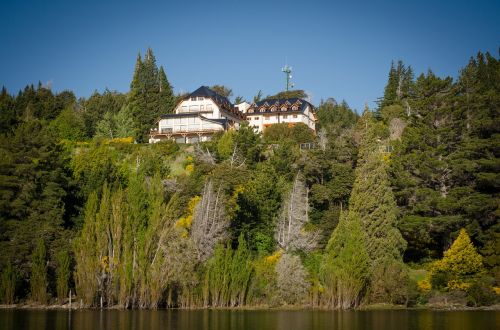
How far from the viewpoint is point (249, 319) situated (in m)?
41.1

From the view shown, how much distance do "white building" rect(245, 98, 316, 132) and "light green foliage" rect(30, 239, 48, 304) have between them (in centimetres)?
5558

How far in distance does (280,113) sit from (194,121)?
51.0 feet

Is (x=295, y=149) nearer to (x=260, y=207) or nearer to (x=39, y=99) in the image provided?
(x=260, y=207)

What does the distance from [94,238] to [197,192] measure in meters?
14.6

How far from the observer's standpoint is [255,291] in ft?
171

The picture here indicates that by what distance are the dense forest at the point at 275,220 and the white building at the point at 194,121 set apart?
19.2 metres

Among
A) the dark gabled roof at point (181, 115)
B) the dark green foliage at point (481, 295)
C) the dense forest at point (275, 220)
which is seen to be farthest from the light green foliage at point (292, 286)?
the dark gabled roof at point (181, 115)

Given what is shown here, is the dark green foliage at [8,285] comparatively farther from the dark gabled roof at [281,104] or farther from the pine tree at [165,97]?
the dark gabled roof at [281,104]

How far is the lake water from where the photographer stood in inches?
1410

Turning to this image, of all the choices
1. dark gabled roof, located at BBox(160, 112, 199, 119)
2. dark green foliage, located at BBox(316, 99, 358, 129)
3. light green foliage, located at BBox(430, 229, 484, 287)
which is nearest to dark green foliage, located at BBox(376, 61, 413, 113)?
dark green foliage, located at BBox(316, 99, 358, 129)

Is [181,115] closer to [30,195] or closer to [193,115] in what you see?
[193,115]

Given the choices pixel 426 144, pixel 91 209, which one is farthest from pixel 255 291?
pixel 426 144

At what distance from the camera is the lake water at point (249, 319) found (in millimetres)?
35812

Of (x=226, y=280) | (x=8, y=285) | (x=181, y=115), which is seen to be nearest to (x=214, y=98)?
(x=181, y=115)
